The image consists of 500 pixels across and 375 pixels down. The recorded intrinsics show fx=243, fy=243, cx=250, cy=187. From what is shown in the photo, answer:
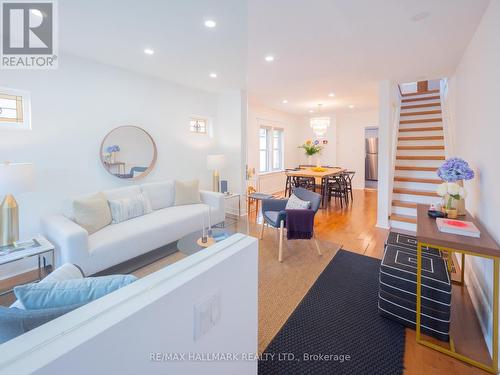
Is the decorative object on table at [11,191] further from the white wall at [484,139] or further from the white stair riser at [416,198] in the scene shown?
the white stair riser at [416,198]

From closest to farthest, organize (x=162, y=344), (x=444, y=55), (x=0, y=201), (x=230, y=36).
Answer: (x=162, y=344) → (x=0, y=201) → (x=230, y=36) → (x=444, y=55)

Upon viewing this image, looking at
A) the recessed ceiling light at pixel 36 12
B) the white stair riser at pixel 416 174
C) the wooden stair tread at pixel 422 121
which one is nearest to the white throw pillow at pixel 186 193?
the recessed ceiling light at pixel 36 12

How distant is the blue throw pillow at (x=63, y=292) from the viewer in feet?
2.59

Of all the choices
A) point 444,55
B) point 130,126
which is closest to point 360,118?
point 444,55

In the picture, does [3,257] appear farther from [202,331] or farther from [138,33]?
[138,33]

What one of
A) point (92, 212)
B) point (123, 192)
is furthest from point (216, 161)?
point (92, 212)

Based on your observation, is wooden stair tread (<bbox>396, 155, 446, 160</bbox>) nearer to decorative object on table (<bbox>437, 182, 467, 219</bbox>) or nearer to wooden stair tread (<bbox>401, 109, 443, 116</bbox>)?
wooden stair tread (<bbox>401, 109, 443, 116</bbox>)

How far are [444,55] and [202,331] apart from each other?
13.8ft

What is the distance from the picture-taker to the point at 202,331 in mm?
875

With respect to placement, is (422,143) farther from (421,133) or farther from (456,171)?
(456,171)

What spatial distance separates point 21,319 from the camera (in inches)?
26.8

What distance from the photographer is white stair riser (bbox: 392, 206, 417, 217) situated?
4341mm

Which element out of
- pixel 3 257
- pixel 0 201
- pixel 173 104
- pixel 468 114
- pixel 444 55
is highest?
pixel 444 55

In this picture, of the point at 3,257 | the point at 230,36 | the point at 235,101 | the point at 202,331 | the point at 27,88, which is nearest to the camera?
the point at 202,331
